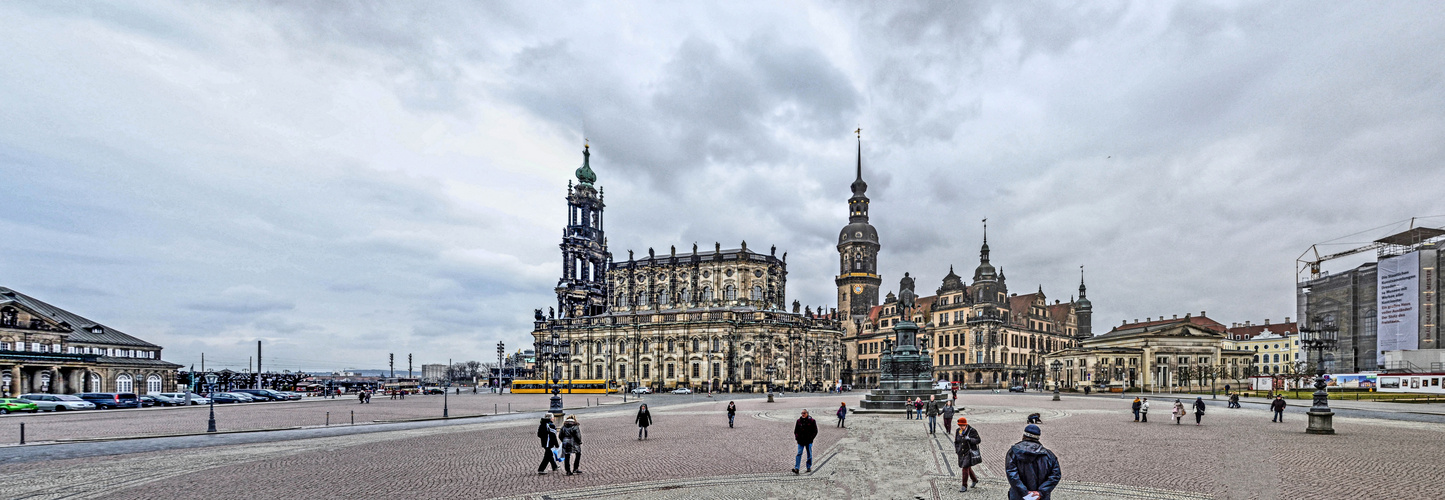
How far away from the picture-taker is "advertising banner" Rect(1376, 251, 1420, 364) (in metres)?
69.8

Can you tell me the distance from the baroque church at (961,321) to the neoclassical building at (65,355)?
273 ft

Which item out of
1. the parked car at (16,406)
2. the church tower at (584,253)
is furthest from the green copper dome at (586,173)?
the parked car at (16,406)

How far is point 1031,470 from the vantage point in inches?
319

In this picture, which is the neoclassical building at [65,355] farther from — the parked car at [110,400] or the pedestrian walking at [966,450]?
the pedestrian walking at [966,450]

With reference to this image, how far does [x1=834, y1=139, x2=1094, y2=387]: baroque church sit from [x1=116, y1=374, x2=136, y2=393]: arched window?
83.0m

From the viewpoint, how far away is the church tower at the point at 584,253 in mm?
112562

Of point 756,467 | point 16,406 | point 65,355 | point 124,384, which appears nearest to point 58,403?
point 16,406

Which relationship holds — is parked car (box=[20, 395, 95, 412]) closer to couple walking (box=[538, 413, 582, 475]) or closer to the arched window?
the arched window

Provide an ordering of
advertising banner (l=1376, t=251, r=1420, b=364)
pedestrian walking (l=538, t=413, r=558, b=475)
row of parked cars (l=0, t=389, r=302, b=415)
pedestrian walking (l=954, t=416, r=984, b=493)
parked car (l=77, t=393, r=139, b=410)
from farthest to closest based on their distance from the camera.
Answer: advertising banner (l=1376, t=251, r=1420, b=364) → parked car (l=77, t=393, r=139, b=410) → row of parked cars (l=0, t=389, r=302, b=415) → pedestrian walking (l=538, t=413, r=558, b=475) → pedestrian walking (l=954, t=416, r=984, b=493)

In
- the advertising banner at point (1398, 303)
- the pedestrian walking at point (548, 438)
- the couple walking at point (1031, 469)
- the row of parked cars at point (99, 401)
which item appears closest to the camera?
the couple walking at point (1031, 469)

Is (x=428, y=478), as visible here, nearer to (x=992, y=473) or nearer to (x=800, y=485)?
(x=800, y=485)

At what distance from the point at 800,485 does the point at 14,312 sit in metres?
82.2

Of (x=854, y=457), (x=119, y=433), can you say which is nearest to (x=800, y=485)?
(x=854, y=457)

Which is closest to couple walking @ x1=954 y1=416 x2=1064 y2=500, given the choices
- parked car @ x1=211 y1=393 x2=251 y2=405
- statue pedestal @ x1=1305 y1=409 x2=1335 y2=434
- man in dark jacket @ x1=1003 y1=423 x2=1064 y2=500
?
man in dark jacket @ x1=1003 y1=423 x2=1064 y2=500
